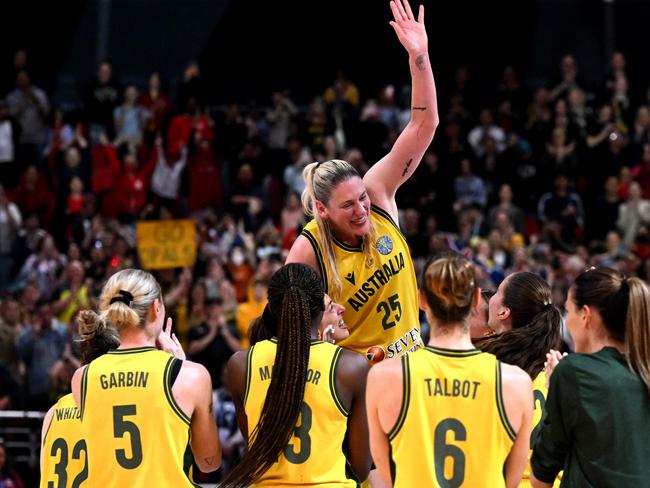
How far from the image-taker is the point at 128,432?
5051 mm

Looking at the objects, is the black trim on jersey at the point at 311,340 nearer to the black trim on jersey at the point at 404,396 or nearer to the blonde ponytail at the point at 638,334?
the black trim on jersey at the point at 404,396

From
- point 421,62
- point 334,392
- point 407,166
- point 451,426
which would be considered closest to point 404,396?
point 451,426

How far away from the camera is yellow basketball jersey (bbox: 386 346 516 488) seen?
4.48 m

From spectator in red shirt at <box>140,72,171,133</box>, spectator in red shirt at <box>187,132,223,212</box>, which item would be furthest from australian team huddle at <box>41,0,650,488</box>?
spectator in red shirt at <box>140,72,171,133</box>

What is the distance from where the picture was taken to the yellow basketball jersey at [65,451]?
18.3 ft

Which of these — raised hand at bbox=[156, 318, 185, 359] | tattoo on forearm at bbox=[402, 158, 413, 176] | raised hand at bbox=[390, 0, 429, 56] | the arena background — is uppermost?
the arena background

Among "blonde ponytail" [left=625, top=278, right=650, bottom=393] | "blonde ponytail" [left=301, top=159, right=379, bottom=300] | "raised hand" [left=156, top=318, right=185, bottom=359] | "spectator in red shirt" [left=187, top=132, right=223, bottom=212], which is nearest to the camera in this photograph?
"blonde ponytail" [left=625, top=278, right=650, bottom=393]

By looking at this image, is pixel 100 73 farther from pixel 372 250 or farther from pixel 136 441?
pixel 136 441

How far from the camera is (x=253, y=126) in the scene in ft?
60.1

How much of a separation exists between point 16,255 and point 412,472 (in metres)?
12.1

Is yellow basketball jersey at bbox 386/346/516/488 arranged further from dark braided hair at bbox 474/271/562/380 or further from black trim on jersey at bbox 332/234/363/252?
black trim on jersey at bbox 332/234/363/252

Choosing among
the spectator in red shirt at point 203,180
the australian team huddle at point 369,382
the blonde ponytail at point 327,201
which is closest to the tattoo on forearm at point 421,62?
the australian team huddle at point 369,382

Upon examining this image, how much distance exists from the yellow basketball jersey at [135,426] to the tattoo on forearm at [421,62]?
237 cm

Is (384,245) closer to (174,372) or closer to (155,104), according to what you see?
(174,372)
